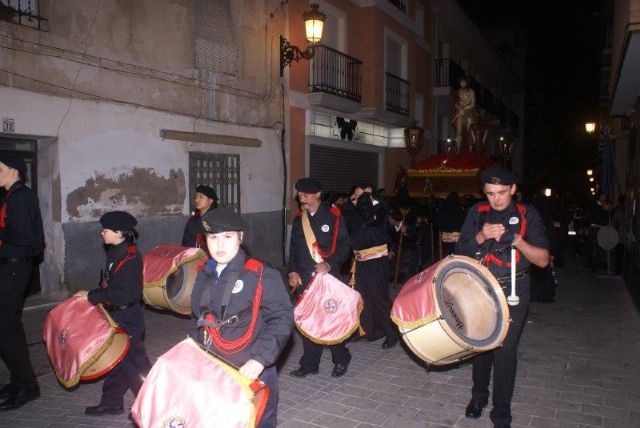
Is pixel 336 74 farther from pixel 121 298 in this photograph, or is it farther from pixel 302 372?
pixel 121 298

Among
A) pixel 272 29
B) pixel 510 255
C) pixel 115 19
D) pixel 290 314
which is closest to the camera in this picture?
pixel 290 314

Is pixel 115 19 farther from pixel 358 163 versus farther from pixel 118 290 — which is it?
pixel 358 163

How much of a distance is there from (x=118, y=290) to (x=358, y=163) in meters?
13.9

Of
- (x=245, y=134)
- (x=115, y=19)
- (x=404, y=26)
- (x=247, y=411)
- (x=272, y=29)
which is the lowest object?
(x=247, y=411)

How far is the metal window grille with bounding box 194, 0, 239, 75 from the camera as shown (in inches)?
440

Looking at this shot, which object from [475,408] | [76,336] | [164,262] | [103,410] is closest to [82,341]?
[76,336]

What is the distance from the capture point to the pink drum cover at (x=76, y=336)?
410cm

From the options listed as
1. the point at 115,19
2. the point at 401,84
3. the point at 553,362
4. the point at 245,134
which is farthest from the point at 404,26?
the point at 553,362

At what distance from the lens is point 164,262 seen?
595cm

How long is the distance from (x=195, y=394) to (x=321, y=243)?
125 inches

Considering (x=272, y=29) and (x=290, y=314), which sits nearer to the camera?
(x=290, y=314)

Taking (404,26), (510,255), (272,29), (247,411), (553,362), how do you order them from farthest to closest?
(404,26), (272,29), (553,362), (510,255), (247,411)

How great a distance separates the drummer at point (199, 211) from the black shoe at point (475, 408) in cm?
356

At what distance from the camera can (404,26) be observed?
19.3 metres
